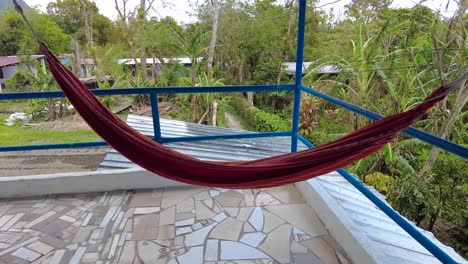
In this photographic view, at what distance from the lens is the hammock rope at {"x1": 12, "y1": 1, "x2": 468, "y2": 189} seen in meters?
1.11

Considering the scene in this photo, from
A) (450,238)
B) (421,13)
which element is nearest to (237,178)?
(450,238)

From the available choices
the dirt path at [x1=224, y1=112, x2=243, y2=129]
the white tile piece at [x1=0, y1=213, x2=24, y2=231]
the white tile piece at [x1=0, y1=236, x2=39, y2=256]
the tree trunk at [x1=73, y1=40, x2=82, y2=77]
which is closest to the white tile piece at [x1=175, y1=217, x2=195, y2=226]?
the white tile piece at [x1=0, y1=236, x2=39, y2=256]

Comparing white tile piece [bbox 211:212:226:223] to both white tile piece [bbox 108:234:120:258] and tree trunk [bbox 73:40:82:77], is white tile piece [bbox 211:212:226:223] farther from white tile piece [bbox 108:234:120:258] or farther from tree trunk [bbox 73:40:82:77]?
tree trunk [bbox 73:40:82:77]

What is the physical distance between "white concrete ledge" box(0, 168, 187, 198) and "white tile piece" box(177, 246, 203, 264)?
788mm

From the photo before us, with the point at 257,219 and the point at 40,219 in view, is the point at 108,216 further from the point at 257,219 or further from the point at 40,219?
the point at 257,219

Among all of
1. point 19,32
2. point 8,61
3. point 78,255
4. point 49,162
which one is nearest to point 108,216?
point 78,255

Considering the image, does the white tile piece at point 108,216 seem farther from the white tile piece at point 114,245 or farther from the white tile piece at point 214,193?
the white tile piece at point 214,193

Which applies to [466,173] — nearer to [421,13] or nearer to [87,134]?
[421,13]

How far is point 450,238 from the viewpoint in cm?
364

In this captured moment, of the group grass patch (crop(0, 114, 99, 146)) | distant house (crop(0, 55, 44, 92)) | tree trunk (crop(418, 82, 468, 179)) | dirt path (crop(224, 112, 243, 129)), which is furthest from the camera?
distant house (crop(0, 55, 44, 92))

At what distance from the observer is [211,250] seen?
1.57 meters

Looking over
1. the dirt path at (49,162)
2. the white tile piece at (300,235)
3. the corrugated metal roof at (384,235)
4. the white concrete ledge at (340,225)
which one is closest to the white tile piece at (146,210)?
the white tile piece at (300,235)

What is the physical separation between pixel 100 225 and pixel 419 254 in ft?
5.96

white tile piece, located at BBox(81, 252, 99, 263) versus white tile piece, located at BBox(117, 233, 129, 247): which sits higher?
white tile piece, located at BBox(117, 233, 129, 247)
